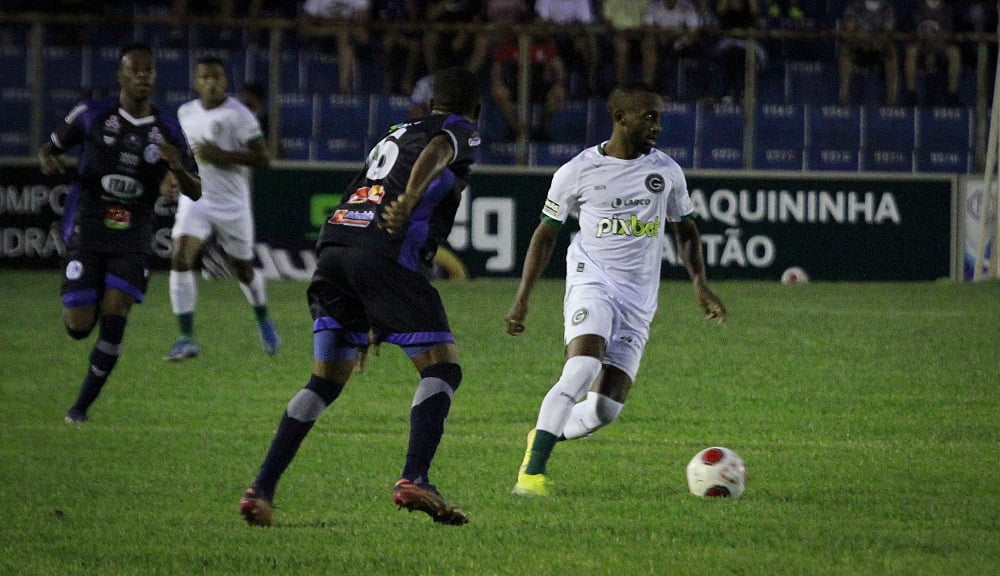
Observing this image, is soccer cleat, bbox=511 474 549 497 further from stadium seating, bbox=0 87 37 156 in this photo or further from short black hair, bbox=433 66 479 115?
stadium seating, bbox=0 87 37 156

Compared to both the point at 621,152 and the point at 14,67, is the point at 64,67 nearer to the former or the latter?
the point at 14,67

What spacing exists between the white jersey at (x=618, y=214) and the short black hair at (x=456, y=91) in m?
1.15

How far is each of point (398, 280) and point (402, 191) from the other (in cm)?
37

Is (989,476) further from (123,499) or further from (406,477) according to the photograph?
(123,499)

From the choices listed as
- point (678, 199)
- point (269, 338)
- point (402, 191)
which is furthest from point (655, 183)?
point (269, 338)

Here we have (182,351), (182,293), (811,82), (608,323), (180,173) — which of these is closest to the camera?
(608,323)

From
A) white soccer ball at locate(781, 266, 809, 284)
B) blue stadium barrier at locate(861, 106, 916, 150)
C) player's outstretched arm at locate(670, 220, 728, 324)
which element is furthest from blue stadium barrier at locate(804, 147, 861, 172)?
player's outstretched arm at locate(670, 220, 728, 324)

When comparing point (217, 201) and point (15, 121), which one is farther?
point (15, 121)

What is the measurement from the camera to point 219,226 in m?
13.5

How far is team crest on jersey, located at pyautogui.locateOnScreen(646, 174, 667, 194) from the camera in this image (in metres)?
7.79

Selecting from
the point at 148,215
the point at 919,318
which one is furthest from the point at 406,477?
the point at 919,318

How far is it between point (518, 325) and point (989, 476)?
251cm

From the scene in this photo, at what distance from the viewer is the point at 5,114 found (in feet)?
64.3

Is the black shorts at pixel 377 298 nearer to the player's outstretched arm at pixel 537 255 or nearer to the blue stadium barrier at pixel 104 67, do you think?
the player's outstretched arm at pixel 537 255
